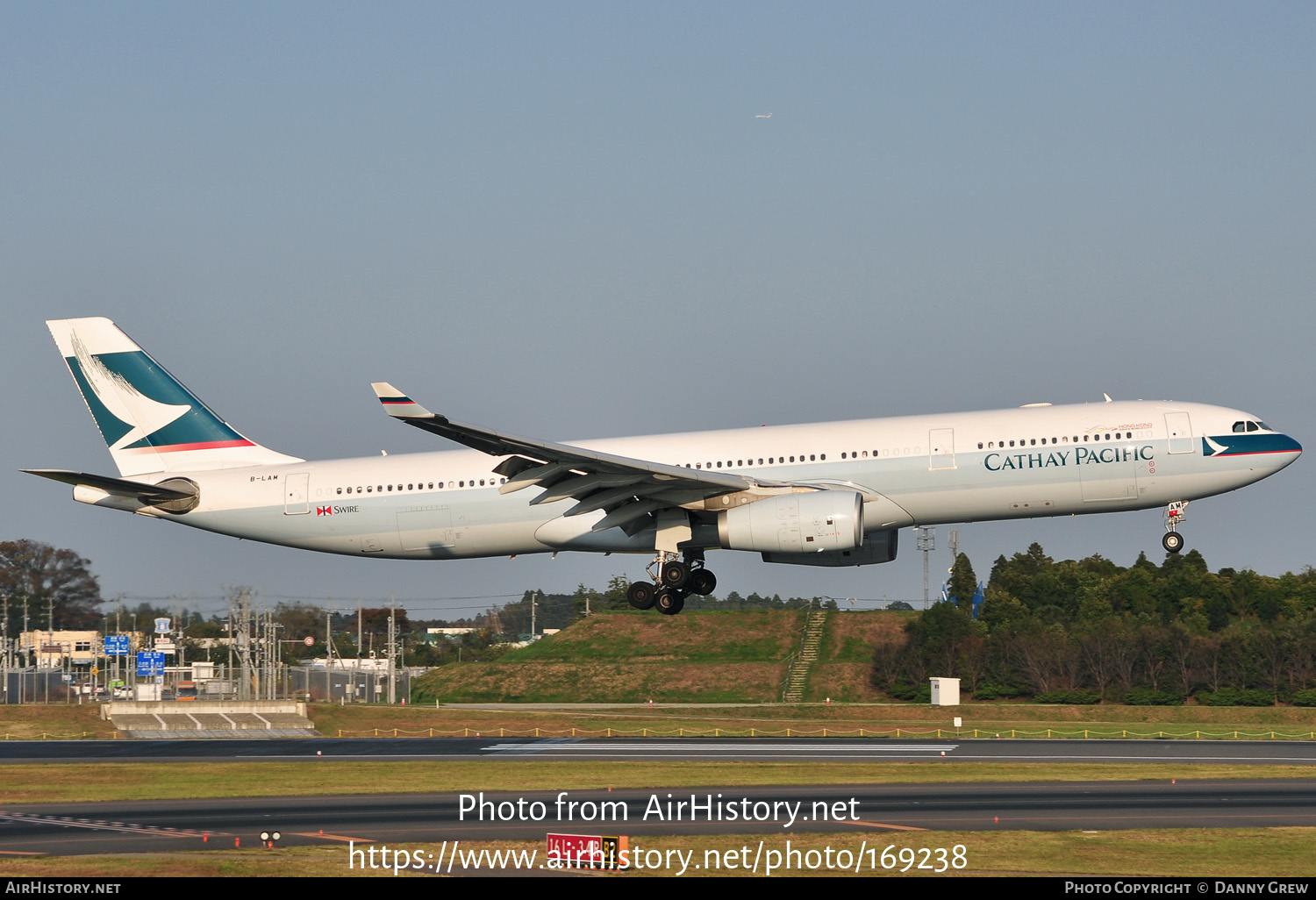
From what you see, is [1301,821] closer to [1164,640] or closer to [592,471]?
[592,471]

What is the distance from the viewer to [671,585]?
3822 centimetres

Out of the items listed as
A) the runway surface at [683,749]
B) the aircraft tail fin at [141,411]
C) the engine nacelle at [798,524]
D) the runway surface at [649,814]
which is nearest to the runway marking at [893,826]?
the runway surface at [649,814]

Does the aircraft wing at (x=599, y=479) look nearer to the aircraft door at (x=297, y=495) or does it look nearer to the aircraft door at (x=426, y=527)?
the aircraft door at (x=426, y=527)

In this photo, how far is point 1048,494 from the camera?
119 feet

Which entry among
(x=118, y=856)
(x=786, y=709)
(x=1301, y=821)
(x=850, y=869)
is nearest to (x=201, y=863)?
(x=118, y=856)

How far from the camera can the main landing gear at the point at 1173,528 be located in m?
36.9

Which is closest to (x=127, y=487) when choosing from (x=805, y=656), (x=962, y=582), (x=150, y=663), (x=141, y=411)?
(x=141, y=411)

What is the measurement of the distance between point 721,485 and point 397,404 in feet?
30.0

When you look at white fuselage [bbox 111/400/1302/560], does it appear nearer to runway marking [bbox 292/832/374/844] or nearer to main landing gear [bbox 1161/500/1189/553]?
main landing gear [bbox 1161/500/1189/553]

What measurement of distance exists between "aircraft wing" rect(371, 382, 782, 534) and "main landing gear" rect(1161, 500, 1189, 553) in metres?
10.7

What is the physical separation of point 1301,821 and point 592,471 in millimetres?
18408

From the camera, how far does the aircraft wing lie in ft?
111

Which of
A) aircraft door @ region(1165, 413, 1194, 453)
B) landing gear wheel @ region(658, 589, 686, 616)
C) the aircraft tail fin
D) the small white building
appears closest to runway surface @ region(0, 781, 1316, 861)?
landing gear wheel @ region(658, 589, 686, 616)

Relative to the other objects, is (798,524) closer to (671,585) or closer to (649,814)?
(671,585)
